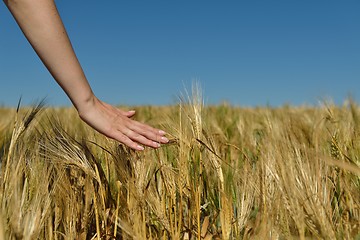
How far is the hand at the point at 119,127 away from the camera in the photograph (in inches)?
50.1

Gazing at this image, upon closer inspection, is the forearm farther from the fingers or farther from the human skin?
the fingers

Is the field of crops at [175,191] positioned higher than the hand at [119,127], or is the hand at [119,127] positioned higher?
the hand at [119,127]

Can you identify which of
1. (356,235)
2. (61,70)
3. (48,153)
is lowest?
(356,235)

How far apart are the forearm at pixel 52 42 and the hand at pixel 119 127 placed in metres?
0.04

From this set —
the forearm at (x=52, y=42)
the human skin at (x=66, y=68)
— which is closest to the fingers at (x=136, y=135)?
the human skin at (x=66, y=68)

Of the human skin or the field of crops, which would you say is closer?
the field of crops

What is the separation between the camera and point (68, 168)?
51.6 inches

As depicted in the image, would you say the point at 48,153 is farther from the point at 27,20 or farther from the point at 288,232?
the point at 288,232

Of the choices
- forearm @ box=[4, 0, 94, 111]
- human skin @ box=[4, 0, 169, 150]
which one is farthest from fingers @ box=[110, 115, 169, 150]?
forearm @ box=[4, 0, 94, 111]

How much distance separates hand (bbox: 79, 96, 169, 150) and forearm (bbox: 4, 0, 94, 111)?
41mm

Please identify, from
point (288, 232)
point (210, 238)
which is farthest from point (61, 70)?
point (288, 232)

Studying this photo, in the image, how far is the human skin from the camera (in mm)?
1212

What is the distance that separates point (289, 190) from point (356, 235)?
170 mm

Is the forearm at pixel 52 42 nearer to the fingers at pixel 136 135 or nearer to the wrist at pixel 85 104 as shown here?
the wrist at pixel 85 104
